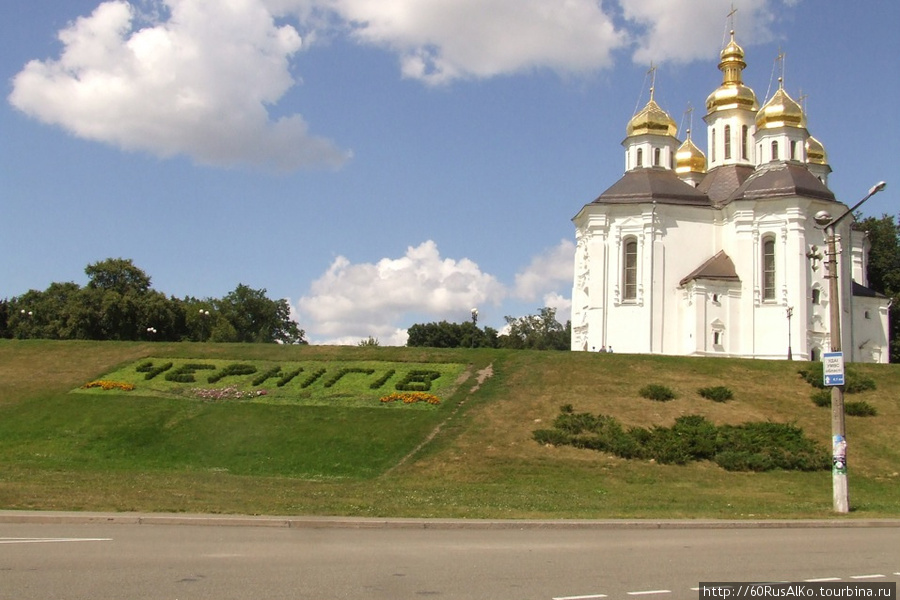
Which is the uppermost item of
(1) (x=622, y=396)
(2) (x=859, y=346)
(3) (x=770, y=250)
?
(3) (x=770, y=250)

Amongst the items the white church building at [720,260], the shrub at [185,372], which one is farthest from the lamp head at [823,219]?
the white church building at [720,260]

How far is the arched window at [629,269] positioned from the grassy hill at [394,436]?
16185 millimetres

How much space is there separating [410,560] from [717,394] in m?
24.2

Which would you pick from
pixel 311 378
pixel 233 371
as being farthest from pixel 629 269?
pixel 233 371

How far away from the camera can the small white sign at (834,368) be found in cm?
2030

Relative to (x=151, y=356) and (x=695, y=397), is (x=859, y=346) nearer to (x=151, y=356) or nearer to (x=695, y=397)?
(x=695, y=397)

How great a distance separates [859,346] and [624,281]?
14.7 metres

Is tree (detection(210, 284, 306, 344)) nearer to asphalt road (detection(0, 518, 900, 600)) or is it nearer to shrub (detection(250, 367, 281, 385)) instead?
shrub (detection(250, 367, 281, 385))

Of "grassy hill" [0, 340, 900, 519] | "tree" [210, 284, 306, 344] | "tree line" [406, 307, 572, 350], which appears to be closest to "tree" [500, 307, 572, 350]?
"tree line" [406, 307, 572, 350]

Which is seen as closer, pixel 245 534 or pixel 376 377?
pixel 245 534

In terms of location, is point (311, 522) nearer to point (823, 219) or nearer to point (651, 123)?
point (823, 219)

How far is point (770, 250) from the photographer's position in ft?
172

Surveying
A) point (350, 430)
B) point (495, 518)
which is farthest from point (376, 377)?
point (495, 518)

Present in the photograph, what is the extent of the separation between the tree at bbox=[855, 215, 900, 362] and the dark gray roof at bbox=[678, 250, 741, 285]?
1551cm
